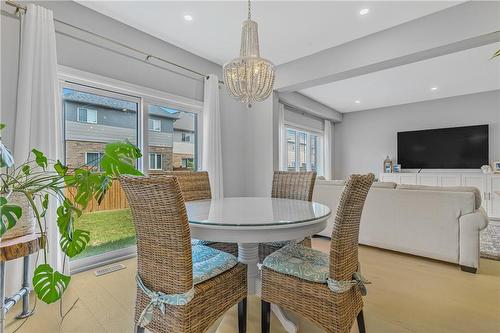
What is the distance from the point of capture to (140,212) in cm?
117

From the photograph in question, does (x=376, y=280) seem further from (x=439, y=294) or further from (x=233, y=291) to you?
(x=233, y=291)

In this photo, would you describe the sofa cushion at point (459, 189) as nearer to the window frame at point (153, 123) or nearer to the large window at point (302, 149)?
the large window at point (302, 149)

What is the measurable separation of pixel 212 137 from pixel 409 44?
2.63m

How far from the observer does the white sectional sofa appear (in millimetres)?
2423

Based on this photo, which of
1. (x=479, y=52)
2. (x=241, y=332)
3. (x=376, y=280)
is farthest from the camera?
(x=479, y=52)

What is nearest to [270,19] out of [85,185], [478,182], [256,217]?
[256,217]

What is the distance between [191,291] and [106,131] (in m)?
2.38

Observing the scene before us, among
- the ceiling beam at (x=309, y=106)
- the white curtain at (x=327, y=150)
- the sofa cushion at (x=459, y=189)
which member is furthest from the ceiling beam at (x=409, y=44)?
the white curtain at (x=327, y=150)

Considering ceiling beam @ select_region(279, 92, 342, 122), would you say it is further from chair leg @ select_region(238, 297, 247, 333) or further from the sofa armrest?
chair leg @ select_region(238, 297, 247, 333)

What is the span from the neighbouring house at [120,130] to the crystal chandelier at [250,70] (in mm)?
1125

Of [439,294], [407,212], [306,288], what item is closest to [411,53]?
[407,212]

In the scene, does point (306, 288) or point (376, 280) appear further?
point (376, 280)

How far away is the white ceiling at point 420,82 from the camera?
12.0ft

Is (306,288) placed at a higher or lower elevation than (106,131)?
lower
